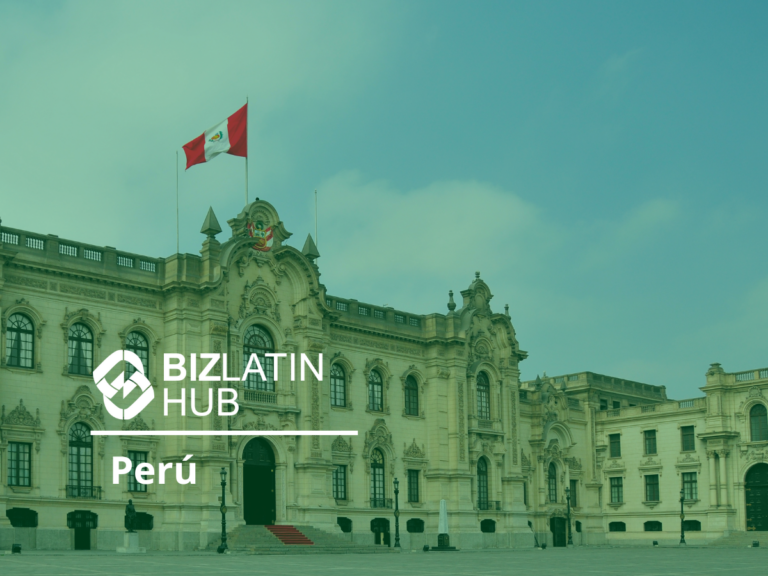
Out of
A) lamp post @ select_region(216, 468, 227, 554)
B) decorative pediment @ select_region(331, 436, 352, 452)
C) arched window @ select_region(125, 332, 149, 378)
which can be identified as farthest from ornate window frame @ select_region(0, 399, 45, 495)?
decorative pediment @ select_region(331, 436, 352, 452)

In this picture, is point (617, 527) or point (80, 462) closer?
point (80, 462)

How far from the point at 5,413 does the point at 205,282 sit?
10.6 m

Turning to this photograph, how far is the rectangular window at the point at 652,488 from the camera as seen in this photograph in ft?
235

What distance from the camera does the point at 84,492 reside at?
4216 centimetres

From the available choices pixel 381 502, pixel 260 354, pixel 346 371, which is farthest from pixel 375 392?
pixel 260 354

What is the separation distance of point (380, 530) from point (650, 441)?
27184 mm

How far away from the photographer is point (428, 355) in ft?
190

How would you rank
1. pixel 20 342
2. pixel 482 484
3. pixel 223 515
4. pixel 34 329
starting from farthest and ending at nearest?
pixel 482 484, pixel 223 515, pixel 34 329, pixel 20 342

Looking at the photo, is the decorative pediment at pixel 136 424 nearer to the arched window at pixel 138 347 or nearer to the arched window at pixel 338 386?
the arched window at pixel 138 347

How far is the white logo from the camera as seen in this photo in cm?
4338

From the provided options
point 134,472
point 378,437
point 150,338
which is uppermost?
point 150,338

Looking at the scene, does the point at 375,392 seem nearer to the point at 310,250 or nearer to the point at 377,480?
the point at 377,480

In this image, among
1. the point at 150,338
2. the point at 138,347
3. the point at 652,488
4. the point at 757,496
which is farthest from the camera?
the point at 652,488

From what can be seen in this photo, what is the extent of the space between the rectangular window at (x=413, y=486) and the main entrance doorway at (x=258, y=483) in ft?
31.5
